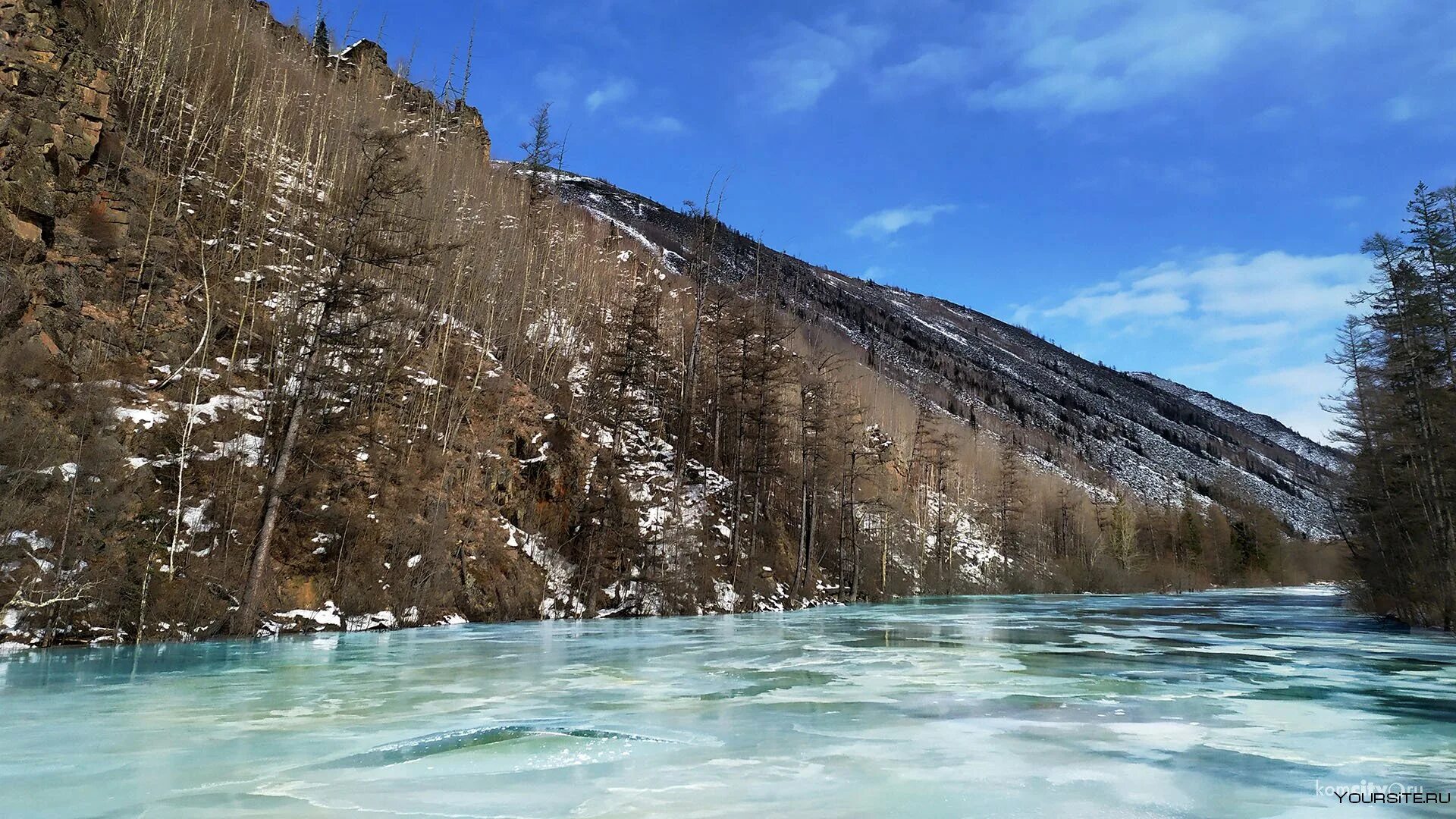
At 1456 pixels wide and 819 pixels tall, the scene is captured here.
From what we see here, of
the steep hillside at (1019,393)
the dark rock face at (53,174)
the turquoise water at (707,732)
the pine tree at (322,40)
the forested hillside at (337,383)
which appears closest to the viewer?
the turquoise water at (707,732)

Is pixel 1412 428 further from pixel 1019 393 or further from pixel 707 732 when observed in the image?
pixel 1019 393

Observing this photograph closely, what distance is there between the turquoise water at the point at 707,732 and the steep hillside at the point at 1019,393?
62.3 meters

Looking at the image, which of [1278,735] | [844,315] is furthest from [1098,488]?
[1278,735]

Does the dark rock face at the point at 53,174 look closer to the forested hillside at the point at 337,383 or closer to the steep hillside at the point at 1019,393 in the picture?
the forested hillside at the point at 337,383

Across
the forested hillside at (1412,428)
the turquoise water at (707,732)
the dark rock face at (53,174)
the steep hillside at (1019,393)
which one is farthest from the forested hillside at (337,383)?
the steep hillside at (1019,393)

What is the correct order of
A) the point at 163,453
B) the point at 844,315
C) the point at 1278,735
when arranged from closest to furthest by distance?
the point at 1278,735, the point at 163,453, the point at 844,315

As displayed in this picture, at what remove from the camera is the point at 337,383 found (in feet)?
56.7

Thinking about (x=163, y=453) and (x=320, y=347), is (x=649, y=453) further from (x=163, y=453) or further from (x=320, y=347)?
(x=163, y=453)

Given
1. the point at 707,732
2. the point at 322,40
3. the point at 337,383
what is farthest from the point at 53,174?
the point at 322,40

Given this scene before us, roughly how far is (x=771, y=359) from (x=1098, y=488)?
6385 cm

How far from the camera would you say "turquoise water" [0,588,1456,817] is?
3.74m

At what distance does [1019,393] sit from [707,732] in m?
136

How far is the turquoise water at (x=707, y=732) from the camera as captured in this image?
12.3 feet

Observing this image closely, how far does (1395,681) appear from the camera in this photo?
28.3 ft
